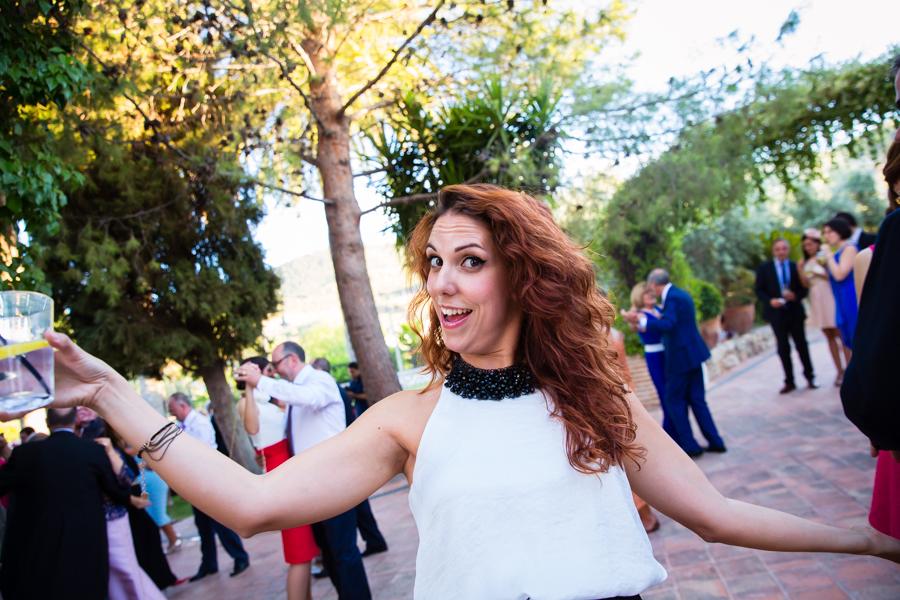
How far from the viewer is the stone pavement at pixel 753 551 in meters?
3.36

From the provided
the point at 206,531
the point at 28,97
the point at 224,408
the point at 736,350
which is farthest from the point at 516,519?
the point at 736,350

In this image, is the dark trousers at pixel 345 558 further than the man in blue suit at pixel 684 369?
No

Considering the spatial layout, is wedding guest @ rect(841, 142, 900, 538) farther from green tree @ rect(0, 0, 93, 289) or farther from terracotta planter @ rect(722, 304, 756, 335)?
terracotta planter @ rect(722, 304, 756, 335)

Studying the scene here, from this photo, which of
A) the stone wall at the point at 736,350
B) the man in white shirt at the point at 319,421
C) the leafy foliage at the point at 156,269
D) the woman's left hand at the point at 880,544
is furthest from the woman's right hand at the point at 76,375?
the stone wall at the point at 736,350

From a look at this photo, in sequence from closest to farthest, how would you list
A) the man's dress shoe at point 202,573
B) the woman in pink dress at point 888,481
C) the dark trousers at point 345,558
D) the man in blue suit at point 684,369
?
the woman in pink dress at point 888,481 → the dark trousers at point 345,558 → the man in blue suit at point 684,369 → the man's dress shoe at point 202,573

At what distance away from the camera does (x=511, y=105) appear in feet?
22.1

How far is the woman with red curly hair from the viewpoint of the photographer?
1345mm

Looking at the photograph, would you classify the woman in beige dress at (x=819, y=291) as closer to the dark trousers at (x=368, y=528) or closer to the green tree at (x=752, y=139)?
the green tree at (x=752, y=139)

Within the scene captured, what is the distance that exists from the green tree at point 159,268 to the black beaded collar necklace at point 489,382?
6.81 m

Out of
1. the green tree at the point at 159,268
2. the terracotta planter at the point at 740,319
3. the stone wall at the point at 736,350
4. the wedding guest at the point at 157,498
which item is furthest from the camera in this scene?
the terracotta planter at the point at 740,319

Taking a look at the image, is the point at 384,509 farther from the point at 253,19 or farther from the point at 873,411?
the point at 873,411

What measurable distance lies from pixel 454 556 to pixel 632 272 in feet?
30.9

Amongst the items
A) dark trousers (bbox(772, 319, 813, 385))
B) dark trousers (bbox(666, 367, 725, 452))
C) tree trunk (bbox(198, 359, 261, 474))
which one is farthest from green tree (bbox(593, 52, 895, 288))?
tree trunk (bbox(198, 359, 261, 474))

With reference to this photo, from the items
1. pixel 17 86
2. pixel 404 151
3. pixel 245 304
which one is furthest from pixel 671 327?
pixel 245 304
